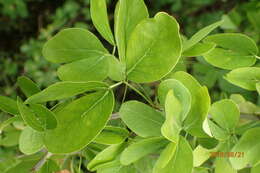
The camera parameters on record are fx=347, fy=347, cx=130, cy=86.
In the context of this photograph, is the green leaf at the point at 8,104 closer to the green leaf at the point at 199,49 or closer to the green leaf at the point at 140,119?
the green leaf at the point at 140,119

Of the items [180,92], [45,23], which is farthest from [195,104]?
[45,23]

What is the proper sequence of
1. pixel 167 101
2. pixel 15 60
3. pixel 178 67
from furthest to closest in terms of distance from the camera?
pixel 15 60 < pixel 178 67 < pixel 167 101

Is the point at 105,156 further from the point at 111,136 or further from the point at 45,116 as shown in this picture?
the point at 45,116

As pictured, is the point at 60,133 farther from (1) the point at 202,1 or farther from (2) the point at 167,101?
(1) the point at 202,1

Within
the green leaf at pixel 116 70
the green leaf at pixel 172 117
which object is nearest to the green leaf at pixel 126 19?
the green leaf at pixel 116 70

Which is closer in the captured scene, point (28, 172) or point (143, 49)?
point (143, 49)

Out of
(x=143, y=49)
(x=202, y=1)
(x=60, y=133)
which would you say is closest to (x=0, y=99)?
(x=60, y=133)
